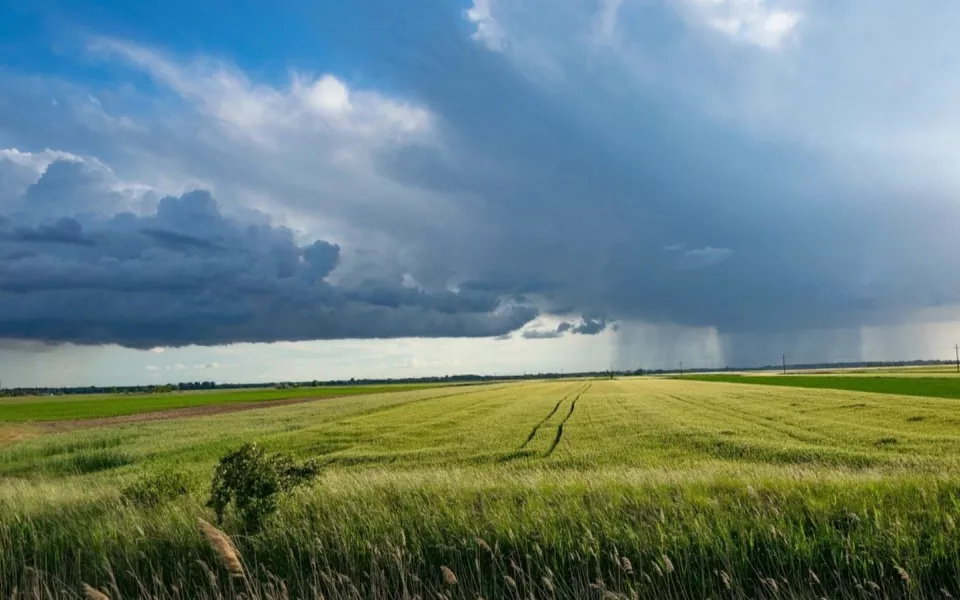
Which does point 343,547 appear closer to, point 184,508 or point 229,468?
point 229,468

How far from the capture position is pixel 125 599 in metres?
8.40

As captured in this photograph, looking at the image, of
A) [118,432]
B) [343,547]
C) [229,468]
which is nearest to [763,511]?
[343,547]

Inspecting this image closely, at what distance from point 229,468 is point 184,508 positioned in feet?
7.55

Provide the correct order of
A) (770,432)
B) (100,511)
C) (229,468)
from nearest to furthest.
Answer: (229,468) < (100,511) < (770,432)

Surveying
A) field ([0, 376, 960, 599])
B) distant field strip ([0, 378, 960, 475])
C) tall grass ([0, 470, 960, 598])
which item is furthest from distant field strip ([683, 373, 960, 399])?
tall grass ([0, 470, 960, 598])

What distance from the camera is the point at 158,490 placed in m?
15.1

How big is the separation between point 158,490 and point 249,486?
5.53 metres

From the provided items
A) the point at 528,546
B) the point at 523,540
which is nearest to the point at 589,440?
the point at 523,540

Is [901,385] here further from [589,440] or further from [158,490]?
[158,490]

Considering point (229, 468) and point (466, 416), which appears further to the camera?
point (466, 416)

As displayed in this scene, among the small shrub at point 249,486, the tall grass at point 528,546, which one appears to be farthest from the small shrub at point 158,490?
the small shrub at point 249,486

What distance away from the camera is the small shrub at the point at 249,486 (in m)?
10.9

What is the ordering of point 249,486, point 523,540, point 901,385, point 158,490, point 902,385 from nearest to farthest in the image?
point 523,540
point 249,486
point 158,490
point 902,385
point 901,385

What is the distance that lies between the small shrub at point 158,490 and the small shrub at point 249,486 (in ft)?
12.6
